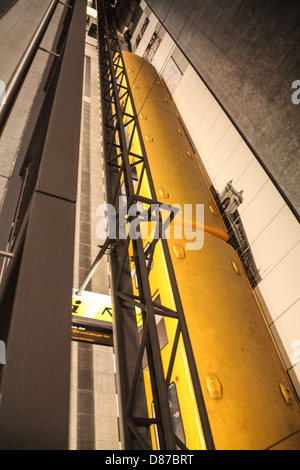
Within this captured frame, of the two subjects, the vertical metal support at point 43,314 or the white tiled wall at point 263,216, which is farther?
the white tiled wall at point 263,216

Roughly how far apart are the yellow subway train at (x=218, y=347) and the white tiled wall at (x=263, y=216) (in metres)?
0.33

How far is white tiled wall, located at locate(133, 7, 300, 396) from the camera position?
443 centimetres

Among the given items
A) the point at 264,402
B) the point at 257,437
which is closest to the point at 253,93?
the point at 264,402

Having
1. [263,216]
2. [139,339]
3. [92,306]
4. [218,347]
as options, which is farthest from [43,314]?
[263,216]

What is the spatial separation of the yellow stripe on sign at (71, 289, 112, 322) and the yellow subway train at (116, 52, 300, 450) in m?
0.79

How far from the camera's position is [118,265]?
16.1 feet

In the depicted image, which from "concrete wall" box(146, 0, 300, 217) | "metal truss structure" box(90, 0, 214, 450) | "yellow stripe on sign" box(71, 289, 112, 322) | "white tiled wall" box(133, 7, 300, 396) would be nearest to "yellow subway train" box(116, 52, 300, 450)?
"metal truss structure" box(90, 0, 214, 450)

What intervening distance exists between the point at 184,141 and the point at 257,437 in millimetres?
6344

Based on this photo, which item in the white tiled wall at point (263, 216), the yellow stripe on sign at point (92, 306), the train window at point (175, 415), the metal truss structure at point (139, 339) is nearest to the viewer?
the metal truss structure at point (139, 339)

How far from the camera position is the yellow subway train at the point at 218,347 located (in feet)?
9.90

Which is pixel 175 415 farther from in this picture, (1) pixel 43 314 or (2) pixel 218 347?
(1) pixel 43 314

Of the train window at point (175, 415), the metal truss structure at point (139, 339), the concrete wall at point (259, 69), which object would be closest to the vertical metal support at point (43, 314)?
the metal truss structure at point (139, 339)

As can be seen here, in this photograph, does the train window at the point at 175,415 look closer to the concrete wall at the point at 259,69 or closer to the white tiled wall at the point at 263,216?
the white tiled wall at the point at 263,216

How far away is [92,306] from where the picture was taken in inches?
208
